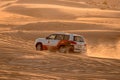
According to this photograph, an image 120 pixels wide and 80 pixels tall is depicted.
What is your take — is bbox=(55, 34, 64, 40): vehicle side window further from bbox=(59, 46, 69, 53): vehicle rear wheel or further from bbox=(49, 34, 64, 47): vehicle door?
bbox=(59, 46, 69, 53): vehicle rear wheel

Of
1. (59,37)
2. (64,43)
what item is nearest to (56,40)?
(59,37)

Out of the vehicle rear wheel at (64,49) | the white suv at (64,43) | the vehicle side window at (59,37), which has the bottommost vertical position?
the vehicle rear wheel at (64,49)

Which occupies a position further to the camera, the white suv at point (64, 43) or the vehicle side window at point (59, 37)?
the vehicle side window at point (59, 37)

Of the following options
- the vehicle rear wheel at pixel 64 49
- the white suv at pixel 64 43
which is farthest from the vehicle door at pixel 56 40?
the vehicle rear wheel at pixel 64 49

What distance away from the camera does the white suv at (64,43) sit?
2006cm

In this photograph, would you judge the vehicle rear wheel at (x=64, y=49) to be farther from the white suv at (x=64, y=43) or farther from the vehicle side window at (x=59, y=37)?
the vehicle side window at (x=59, y=37)

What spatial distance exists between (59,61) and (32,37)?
44.7 ft

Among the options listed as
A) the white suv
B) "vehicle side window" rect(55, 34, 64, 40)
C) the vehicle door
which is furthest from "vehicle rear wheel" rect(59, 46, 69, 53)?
"vehicle side window" rect(55, 34, 64, 40)

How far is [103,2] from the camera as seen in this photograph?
76.1 metres

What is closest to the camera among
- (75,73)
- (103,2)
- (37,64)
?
(75,73)

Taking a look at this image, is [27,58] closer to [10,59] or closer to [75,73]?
[10,59]

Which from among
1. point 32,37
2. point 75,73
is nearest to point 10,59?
A: point 75,73

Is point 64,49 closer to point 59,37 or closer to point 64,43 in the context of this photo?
point 64,43

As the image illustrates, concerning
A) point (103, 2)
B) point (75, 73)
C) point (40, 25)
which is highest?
point (103, 2)
